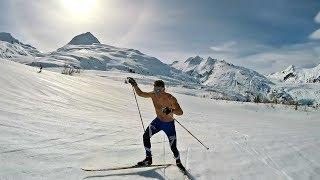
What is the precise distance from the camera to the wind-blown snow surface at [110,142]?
355 inches

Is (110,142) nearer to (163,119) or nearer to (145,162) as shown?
(145,162)

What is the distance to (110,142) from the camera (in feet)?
39.7

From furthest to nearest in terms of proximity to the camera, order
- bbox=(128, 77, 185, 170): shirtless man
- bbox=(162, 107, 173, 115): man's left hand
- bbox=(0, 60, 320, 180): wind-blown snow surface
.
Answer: bbox=(128, 77, 185, 170): shirtless man < bbox=(162, 107, 173, 115): man's left hand < bbox=(0, 60, 320, 180): wind-blown snow surface

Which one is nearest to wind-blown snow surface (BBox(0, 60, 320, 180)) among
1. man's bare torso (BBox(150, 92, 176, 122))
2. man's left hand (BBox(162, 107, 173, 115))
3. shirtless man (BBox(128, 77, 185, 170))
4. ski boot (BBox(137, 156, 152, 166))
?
ski boot (BBox(137, 156, 152, 166))

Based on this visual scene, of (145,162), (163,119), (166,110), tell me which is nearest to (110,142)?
(145,162)

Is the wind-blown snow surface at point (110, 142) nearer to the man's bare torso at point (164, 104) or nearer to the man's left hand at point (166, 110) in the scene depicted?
the man's bare torso at point (164, 104)

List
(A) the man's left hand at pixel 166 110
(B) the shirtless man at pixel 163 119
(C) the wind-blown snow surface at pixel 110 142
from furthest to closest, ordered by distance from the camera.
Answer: (B) the shirtless man at pixel 163 119 → (A) the man's left hand at pixel 166 110 → (C) the wind-blown snow surface at pixel 110 142

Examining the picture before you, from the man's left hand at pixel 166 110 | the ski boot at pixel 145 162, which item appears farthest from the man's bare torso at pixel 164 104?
the ski boot at pixel 145 162

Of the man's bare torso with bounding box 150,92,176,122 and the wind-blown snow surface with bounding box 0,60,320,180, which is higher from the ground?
the man's bare torso with bounding box 150,92,176,122

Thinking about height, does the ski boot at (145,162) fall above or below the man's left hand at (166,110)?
below

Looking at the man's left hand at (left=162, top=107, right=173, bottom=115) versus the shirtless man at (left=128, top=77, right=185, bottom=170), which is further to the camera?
the shirtless man at (left=128, top=77, right=185, bottom=170)

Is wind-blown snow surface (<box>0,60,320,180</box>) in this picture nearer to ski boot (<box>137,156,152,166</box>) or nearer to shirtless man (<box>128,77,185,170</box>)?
ski boot (<box>137,156,152,166</box>)

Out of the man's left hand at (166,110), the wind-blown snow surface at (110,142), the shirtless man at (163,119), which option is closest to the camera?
the wind-blown snow surface at (110,142)

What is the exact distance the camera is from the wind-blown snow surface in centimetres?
902
